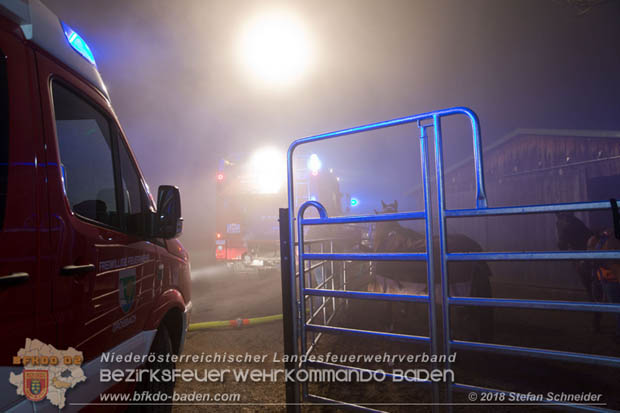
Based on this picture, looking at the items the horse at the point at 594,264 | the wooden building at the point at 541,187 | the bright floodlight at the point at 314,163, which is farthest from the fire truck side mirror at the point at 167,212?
the wooden building at the point at 541,187

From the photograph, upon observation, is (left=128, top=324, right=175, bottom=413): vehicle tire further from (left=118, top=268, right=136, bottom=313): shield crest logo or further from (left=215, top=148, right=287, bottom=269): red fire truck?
(left=215, top=148, right=287, bottom=269): red fire truck

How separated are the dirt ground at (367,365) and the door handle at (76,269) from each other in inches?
95.0

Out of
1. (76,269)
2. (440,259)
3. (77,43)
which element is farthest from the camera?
(440,259)

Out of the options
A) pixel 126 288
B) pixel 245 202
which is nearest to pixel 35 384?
pixel 126 288

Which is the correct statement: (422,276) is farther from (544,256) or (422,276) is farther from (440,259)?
(544,256)

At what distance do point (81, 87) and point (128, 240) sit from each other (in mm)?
998

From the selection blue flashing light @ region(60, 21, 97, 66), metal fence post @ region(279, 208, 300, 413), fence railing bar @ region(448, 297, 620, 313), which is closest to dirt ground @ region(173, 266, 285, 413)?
metal fence post @ region(279, 208, 300, 413)

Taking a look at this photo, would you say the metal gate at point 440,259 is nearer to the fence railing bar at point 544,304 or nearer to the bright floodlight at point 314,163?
the fence railing bar at point 544,304

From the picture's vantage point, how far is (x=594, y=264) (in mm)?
5125

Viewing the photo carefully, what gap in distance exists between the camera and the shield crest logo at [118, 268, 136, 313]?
6.01 ft

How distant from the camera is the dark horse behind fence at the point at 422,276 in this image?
4.67 m

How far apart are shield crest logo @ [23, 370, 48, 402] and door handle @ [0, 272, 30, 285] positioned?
0.38 m

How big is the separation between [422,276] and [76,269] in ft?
16.9

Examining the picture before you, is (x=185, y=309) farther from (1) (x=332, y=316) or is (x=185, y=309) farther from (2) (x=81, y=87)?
(1) (x=332, y=316)
